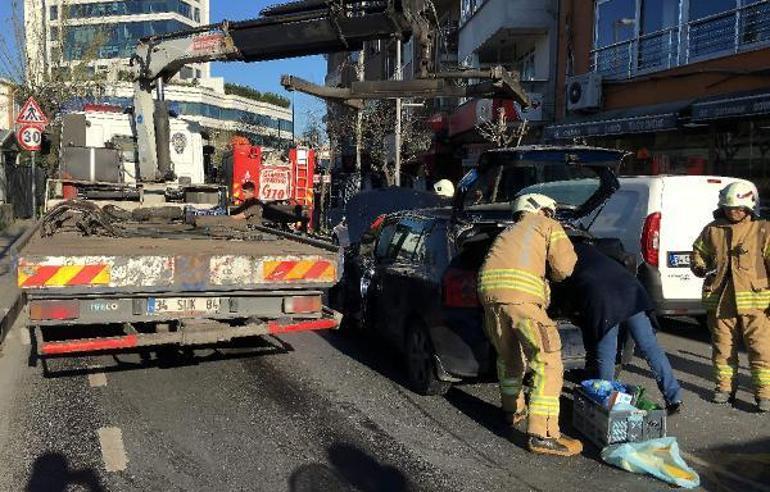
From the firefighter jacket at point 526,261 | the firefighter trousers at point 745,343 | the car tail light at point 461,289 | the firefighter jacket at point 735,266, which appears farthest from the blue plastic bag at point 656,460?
the firefighter jacket at point 735,266

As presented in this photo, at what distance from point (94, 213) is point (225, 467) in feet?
12.6

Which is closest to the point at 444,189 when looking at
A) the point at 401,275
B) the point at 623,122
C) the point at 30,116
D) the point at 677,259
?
the point at 677,259

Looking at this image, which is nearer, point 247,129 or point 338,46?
point 338,46

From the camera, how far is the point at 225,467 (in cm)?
446

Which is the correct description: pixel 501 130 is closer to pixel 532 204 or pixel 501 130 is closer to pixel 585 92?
pixel 585 92

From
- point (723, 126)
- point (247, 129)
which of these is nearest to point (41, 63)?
point (723, 126)

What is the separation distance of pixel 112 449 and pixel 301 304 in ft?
6.82

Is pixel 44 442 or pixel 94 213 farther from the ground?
pixel 94 213

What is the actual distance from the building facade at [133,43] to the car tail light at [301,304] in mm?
21042

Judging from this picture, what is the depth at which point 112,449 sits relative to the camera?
4.73m

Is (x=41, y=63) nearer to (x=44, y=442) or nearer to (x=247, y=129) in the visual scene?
(x=44, y=442)

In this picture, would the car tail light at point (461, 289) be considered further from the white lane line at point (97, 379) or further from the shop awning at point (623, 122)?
the shop awning at point (623, 122)

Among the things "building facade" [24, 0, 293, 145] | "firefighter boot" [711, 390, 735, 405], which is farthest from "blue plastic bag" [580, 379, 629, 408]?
"building facade" [24, 0, 293, 145]

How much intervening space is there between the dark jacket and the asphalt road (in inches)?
35.6
